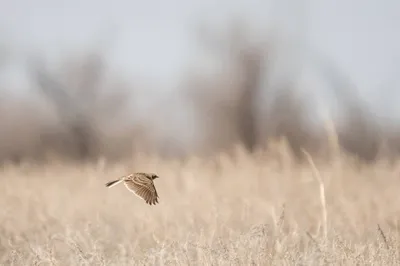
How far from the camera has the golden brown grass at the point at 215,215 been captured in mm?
5148

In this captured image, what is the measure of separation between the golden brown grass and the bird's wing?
1.03 feet

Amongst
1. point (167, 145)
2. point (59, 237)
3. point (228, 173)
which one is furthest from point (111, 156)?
point (59, 237)

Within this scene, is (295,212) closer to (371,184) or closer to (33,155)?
(371,184)

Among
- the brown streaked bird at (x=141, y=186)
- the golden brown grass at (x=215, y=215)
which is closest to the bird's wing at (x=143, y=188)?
the brown streaked bird at (x=141, y=186)

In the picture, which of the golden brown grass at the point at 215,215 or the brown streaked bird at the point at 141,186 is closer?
the golden brown grass at the point at 215,215

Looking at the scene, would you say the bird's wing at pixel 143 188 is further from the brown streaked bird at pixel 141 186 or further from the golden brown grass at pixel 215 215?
the golden brown grass at pixel 215 215

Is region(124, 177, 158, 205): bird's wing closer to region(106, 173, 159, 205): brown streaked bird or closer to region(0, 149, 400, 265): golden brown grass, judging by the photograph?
region(106, 173, 159, 205): brown streaked bird

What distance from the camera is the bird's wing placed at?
A: 5293mm

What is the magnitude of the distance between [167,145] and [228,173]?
4100mm

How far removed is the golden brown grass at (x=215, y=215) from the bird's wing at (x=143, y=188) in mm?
315

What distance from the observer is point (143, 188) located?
211 inches

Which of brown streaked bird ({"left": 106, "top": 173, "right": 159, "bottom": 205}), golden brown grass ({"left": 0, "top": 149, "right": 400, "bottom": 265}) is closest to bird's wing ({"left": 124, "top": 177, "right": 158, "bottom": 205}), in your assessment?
brown streaked bird ({"left": 106, "top": 173, "right": 159, "bottom": 205})

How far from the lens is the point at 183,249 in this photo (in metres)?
5.24

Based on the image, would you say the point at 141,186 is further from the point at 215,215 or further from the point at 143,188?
the point at 215,215
